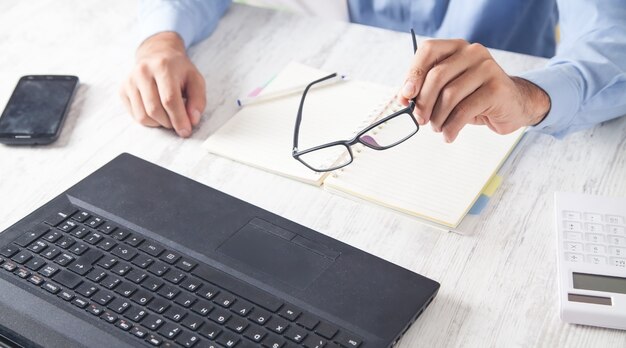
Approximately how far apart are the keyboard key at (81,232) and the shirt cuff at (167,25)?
17.2 inches

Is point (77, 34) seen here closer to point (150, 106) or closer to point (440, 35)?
point (150, 106)

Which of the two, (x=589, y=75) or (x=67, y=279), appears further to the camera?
(x=589, y=75)

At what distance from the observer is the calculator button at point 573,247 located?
2.64ft

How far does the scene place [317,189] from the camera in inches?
36.8

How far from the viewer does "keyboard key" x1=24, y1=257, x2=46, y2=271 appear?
0.80m

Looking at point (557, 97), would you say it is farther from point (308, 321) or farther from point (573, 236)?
point (308, 321)

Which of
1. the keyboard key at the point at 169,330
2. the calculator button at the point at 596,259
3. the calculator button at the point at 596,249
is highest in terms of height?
the keyboard key at the point at 169,330

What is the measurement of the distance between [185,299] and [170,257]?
2.6 inches

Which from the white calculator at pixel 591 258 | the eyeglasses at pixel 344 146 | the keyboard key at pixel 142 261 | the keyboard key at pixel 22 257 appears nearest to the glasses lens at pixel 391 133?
the eyeglasses at pixel 344 146

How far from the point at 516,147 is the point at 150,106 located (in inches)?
19.2

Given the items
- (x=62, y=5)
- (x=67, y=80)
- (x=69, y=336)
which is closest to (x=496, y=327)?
(x=69, y=336)

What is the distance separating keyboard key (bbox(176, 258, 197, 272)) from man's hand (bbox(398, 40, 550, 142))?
0.97ft

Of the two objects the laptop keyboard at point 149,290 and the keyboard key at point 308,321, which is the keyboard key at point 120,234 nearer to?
the laptop keyboard at point 149,290

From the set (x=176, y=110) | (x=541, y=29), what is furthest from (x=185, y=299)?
(x=541, y=29)
